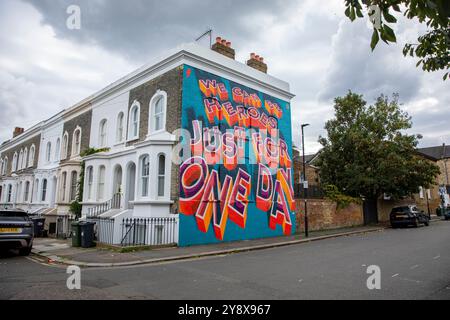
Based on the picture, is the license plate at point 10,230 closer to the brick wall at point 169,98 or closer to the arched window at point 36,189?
the brick wall at point 169,98

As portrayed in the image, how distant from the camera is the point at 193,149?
566 inches

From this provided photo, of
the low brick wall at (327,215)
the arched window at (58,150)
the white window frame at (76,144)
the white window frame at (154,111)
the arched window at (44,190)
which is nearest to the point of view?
the white window frame at (154,111)

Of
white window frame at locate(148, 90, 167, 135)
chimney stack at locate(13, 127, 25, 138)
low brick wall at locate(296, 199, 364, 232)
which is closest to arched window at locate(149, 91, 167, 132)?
white window frame at locate(148, 90, 167, 135)

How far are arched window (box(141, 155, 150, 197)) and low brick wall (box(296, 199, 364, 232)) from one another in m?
9.42

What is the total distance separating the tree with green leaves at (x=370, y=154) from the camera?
2430 centimetres

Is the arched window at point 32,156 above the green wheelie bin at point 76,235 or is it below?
above

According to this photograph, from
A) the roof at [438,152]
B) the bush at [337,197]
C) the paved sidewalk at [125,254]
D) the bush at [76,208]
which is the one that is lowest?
the paved sidewalk at [125,254]

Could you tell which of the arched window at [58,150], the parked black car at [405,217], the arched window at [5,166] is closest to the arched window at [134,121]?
the arched window at [58,150]

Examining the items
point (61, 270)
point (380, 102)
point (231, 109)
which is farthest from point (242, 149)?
point (380, 102)

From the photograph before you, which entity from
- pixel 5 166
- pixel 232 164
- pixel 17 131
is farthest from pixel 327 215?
pixel 5 166

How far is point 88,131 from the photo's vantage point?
21.3 m

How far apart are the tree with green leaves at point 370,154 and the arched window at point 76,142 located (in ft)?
62.3
